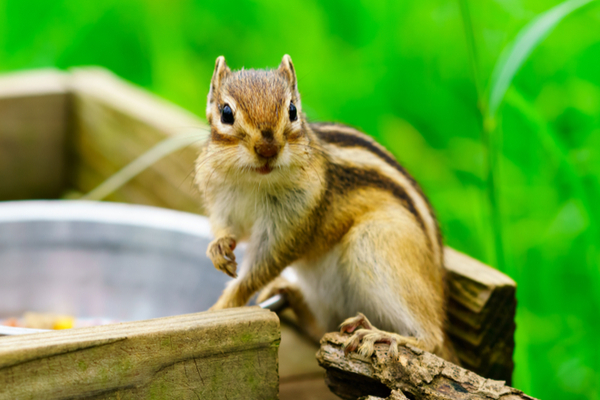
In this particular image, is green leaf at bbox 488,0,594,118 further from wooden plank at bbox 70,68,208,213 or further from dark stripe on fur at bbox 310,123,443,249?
wooden plank at bbox 70,68,208,213

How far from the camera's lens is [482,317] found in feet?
5.09

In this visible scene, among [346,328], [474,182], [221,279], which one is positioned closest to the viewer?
[346,328]

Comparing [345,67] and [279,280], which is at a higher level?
[345,67]

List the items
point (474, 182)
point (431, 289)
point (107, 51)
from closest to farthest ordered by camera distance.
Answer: point (431, 289) < point (474, 182) < point (107, 51)

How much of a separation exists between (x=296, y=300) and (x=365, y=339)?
0.60 m

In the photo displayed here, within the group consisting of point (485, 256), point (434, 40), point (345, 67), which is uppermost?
point (434, 40)

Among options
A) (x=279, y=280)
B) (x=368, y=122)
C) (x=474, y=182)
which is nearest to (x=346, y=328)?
(x=279, y=280)

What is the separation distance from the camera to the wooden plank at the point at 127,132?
8.07ft

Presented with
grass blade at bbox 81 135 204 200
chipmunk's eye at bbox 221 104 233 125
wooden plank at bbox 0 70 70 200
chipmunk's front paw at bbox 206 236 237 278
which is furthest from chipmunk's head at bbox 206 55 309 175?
wooden plank at bbox 0 70 70 200

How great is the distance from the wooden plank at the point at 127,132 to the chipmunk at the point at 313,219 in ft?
2.32

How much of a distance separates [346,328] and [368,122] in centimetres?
184

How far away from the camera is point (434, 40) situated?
3070mm

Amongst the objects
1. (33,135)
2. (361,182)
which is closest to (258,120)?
(361,182)

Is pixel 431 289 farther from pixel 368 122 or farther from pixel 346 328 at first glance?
pixel 368 122
